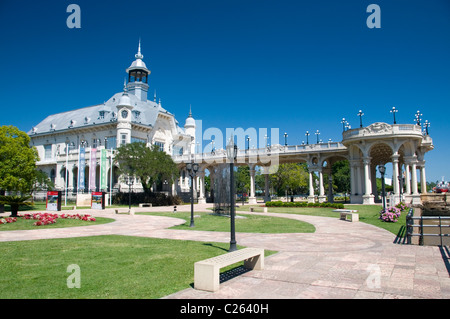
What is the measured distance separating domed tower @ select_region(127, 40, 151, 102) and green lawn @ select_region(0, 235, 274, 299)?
55801 mm

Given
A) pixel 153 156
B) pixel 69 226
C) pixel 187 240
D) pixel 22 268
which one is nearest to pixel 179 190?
pixel 153 156

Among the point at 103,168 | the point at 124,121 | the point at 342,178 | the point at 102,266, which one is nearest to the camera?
the point at 102,266

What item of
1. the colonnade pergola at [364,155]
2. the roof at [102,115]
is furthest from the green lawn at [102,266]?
the roof at [102,115]

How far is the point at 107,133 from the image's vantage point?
5584cm

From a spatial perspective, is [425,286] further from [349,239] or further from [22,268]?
[22,268]

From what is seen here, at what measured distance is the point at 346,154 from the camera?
4659cm

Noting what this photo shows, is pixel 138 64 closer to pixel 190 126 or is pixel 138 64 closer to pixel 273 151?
pixel 190 126

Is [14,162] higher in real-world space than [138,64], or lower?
lower

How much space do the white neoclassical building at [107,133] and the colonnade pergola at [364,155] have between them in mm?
11237

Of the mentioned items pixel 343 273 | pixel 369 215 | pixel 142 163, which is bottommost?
pixel 369 215

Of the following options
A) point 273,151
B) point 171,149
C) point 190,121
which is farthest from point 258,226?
point 190,121

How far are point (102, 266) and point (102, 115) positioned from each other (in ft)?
177

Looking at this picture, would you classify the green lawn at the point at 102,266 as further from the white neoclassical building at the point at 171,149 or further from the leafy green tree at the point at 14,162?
the white neoclassical building at the point at 171,149

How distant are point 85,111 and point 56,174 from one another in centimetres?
1345
